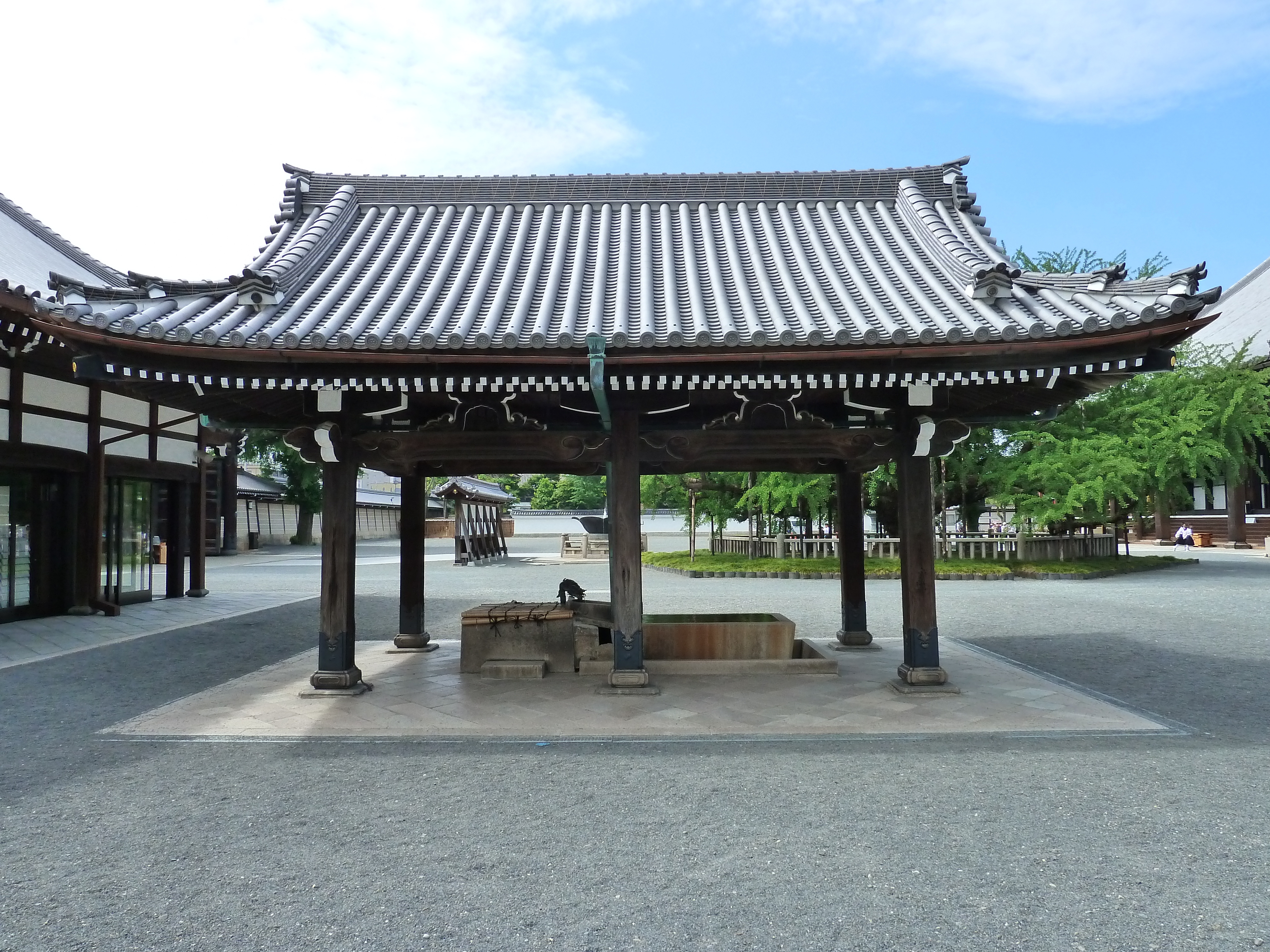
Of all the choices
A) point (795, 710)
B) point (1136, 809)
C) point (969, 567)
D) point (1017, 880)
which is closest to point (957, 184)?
point (795, 710)

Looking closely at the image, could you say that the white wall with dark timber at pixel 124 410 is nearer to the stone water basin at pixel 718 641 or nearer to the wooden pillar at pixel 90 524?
the wooden pillar at pixel 90 524

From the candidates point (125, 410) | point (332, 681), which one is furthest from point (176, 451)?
point (332, 681)

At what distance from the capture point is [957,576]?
19641mm

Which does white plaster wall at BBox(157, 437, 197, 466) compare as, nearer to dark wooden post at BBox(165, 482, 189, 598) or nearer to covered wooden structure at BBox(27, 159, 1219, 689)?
dark wooden post at BBox(165, 482, 189, 598)

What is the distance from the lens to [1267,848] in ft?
12.7

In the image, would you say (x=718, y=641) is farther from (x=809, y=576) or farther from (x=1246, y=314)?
(x=1246, y=314)

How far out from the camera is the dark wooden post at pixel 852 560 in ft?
32.1

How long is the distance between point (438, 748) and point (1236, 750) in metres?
5.47

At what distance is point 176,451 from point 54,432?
11.3ft

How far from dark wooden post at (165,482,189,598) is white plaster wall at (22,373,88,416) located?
10.3 ft

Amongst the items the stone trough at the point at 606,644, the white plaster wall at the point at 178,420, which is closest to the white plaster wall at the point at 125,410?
the white plaster wall at the point at 178,420

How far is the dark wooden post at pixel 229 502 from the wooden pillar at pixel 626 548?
29.5 m

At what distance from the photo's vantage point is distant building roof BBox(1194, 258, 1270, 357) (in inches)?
1207

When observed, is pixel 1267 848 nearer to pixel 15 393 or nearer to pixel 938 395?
pixel 938 395
